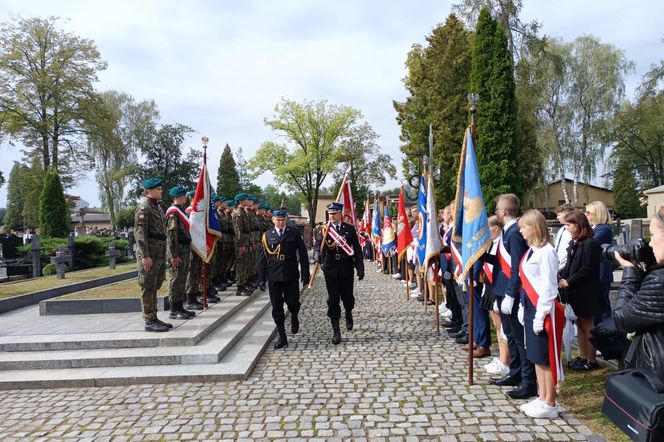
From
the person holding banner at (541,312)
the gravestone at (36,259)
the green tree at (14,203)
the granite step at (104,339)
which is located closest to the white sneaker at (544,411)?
the person holding banner at (541,312)

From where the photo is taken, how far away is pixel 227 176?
6125 cm

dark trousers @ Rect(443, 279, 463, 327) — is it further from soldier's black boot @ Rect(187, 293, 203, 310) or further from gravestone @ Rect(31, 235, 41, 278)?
gravestone @ Rect(31, 235, 41, 278)

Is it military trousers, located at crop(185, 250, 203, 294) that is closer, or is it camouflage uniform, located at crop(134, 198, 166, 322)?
camouflage uniform, located at crop(134, 198, 166, 322)

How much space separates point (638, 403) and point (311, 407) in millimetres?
2716

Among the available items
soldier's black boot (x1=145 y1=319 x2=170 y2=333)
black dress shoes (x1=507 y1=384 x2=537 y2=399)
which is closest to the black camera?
black dress shoes (x1=507 y1=384 x2=537 y2=399)

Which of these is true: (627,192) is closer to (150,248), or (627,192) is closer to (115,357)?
(150,248)

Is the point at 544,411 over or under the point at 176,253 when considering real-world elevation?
under

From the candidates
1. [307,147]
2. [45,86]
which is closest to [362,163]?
[307,147]

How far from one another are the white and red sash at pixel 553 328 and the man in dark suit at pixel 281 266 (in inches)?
128

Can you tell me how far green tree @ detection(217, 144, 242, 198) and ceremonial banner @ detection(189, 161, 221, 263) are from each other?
159 feet

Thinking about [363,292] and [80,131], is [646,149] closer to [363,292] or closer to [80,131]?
[363,292]

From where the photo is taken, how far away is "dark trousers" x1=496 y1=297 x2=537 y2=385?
4.52 meters

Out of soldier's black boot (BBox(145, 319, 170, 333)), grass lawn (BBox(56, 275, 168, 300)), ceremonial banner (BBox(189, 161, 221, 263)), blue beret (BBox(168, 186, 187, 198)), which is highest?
blue beret (BBox(168, 186, 187, 198))

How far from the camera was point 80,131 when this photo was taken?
3203 cm
